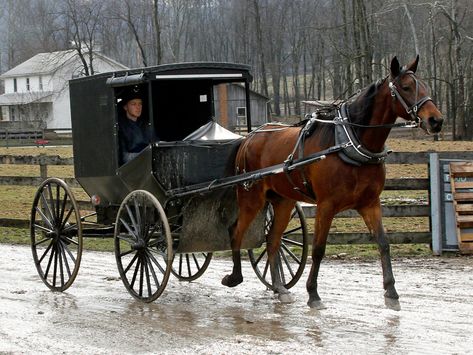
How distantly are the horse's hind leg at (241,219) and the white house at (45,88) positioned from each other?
6234 centimetres

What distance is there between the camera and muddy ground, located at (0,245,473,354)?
7.14 meters

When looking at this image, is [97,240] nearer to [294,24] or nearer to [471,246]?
[471,246]

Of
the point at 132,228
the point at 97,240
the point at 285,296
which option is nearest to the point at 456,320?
the point at 285,296

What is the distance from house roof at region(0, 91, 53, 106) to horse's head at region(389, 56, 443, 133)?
6959 centimetres

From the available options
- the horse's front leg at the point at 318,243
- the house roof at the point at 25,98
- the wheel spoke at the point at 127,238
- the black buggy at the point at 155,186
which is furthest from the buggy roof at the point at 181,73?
the house roof at the point at 25,98

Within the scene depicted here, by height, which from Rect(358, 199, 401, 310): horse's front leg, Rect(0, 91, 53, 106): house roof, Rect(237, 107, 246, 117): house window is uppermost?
Rect(0, 91, 53, 106): house roof

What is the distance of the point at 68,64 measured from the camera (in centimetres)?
7588

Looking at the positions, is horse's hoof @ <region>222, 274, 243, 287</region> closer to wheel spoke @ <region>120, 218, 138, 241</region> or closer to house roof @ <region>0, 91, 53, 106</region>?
wheel spoke @ <region>120, 218, 138, 241</region>

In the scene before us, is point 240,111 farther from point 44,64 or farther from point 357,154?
point 357,154

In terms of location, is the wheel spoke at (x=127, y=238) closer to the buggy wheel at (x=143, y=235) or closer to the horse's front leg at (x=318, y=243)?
the buggy wheel at (x=143, y=235)

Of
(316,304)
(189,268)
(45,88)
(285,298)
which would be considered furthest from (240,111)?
(316,304)

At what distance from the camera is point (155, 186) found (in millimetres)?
9523

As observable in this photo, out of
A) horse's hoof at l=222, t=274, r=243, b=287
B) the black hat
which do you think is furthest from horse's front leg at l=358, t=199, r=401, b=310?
the black hat

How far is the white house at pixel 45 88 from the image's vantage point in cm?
7425
